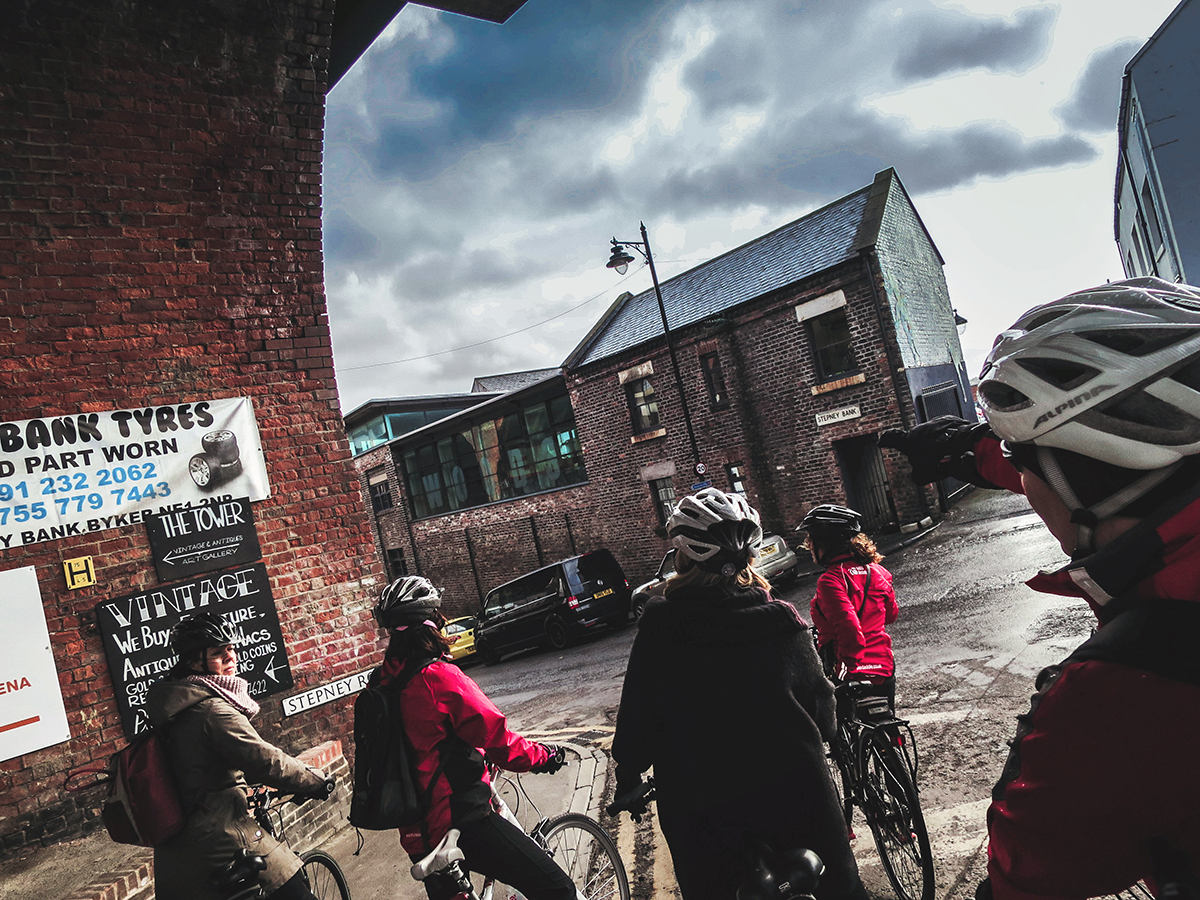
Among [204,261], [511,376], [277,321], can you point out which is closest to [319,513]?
[277,321]

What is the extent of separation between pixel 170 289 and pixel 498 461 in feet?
64.4

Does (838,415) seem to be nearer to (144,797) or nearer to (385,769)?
(385,769)

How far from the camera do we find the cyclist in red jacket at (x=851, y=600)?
142 inches

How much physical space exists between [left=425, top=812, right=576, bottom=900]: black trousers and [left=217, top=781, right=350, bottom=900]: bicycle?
718mm

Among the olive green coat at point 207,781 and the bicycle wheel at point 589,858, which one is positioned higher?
the olive green coat at point 207,781

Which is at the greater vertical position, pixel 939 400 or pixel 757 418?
pixel 757 418

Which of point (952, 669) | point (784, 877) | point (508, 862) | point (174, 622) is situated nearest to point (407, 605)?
point (508, 862)

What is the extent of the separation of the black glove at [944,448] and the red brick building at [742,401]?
49.1 ft

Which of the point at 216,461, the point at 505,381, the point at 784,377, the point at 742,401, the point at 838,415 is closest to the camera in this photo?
the point at 216,461

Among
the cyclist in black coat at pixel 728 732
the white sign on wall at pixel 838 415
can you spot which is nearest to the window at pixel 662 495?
the white sign on wall at pixel 838 415

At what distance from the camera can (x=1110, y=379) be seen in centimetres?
115

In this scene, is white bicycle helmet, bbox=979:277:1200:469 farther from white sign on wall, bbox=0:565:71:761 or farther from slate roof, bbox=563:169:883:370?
slate roof, bbox=563:169:883:370

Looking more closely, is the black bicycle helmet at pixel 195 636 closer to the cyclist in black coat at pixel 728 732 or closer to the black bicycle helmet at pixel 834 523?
the cyclist in black coat at pixel 728 732

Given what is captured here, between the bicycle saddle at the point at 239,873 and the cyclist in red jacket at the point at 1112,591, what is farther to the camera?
the bicycle saddle at the point at 239,873
